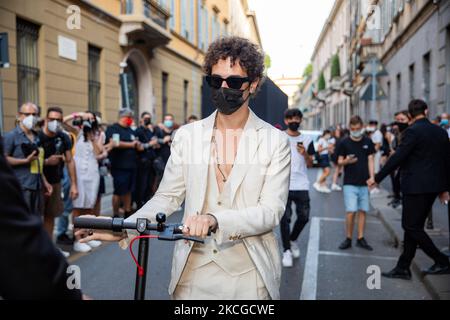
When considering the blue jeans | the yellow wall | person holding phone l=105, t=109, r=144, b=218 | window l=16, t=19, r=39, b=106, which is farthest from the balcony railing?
the blue jeans

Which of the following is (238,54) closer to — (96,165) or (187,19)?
(96,165)

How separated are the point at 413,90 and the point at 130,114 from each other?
39.7ft

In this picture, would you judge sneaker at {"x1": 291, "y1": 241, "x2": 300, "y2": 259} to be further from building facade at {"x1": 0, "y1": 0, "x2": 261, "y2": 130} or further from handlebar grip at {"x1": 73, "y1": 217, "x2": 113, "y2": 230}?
handlebar grip at {"x1": 73, "y1": 217, "x2": 113, "y2": 230}

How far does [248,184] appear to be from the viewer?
7.68ft

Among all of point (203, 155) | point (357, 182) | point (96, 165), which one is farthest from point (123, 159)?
point (203, 155)

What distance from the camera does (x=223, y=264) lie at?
7.59 feet

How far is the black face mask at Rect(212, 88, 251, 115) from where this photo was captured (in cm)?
240

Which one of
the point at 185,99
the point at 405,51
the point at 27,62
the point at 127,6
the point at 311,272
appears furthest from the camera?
the point at 185,99

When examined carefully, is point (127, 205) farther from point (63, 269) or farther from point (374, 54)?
point (374, 54)

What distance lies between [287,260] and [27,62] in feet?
26.4

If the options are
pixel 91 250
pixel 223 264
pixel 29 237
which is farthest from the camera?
pixel 91 250

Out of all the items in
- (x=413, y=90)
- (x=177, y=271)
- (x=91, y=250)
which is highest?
(x=413, y=90)

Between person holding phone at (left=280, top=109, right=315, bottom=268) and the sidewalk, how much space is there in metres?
1.48
